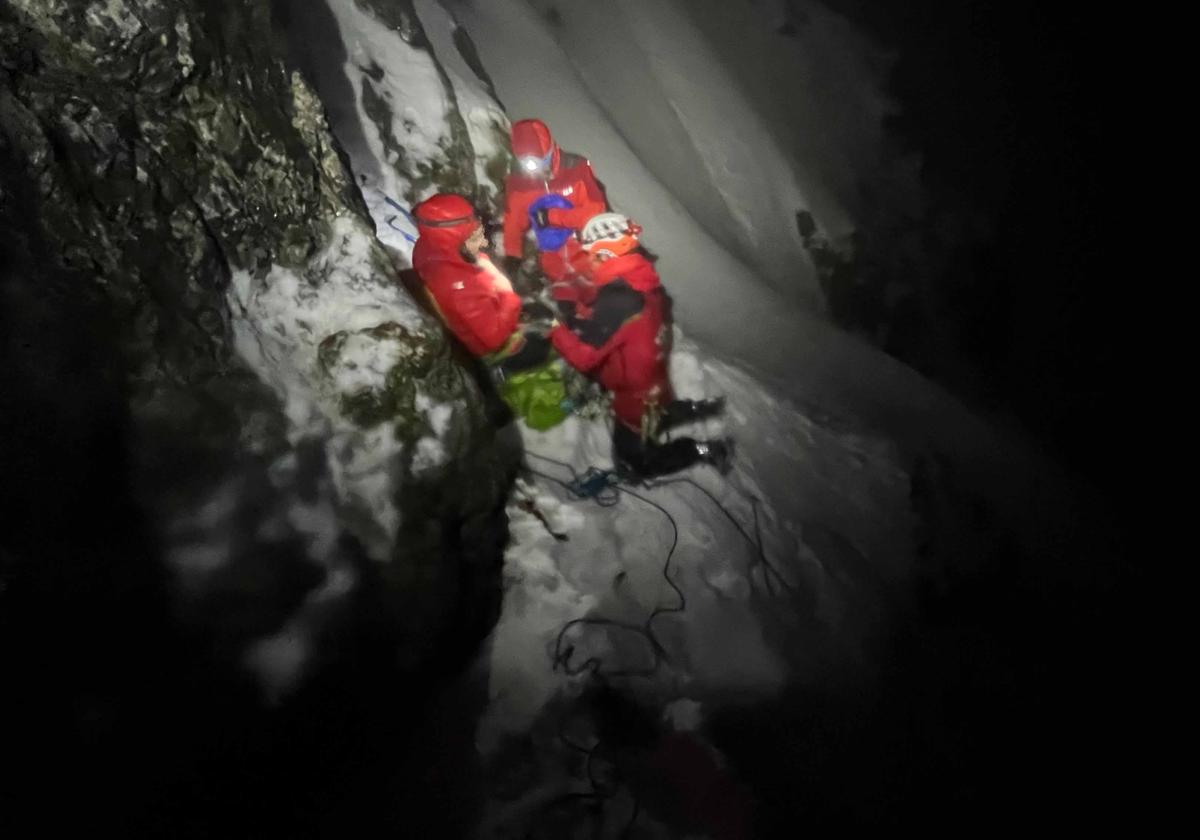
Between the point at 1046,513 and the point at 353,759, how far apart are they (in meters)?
3.07

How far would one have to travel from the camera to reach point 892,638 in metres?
3.23

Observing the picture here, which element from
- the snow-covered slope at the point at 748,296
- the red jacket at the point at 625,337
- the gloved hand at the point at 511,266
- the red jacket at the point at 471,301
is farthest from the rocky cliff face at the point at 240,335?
the snow-covered slope at the point at 748,296

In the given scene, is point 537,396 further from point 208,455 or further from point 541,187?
point 208,455

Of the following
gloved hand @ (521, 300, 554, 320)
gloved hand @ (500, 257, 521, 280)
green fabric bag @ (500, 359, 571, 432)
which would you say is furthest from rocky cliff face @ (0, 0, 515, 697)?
gloved hand @ (500, 257, 521, 280)

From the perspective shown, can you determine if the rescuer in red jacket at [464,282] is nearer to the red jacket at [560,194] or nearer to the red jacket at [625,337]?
the red jacket at [625,337]

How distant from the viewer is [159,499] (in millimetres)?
1998

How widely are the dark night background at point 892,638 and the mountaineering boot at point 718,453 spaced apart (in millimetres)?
1035

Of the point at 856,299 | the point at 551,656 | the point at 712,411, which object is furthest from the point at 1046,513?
the point at 551,656

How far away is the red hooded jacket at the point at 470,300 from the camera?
3.02 meters

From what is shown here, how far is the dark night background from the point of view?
1.77 metres

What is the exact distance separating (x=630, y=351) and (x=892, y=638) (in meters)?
1.70

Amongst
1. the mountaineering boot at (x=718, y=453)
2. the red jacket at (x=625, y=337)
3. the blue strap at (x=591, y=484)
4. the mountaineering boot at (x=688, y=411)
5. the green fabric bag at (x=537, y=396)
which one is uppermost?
the red jacket at (x=625, y=337)

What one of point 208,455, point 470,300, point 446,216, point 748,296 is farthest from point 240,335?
point 748,296

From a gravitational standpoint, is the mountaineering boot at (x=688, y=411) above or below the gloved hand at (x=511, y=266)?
above
